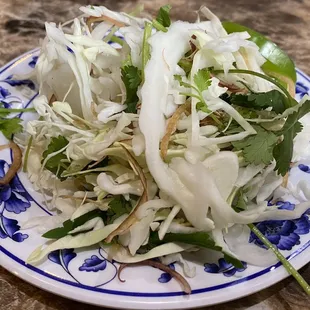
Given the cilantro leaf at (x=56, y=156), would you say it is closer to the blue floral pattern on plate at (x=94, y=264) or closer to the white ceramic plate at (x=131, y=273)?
the white ceramic plate at (x=131, y=273)

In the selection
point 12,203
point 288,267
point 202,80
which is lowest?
point 12,203

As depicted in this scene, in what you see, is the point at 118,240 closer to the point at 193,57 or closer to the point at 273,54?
the point at 193,57

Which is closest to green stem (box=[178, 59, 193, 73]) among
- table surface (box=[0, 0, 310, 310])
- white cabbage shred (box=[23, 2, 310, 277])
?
white cabbage shred (box=[23, 2, 310, 277])

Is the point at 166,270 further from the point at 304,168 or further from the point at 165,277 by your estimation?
the point at 304,168

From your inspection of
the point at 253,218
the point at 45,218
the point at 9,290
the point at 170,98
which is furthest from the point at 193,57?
the point at 9,290

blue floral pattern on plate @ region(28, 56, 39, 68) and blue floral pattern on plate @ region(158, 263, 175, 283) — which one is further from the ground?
blue floral pattern on plate @ region(28, 56, 39, 68)

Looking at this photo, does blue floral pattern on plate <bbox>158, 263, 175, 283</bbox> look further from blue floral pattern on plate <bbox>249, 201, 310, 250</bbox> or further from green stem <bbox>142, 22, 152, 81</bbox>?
green stem <bbox>142, 22, 152, 81</bbox>

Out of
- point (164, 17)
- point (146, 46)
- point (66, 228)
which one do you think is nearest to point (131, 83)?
point (146, 46)

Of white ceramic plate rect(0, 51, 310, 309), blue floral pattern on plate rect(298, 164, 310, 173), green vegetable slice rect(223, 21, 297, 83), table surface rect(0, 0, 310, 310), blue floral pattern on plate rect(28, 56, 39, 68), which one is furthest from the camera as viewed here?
table surface rect(0, 0, 310, 310)
